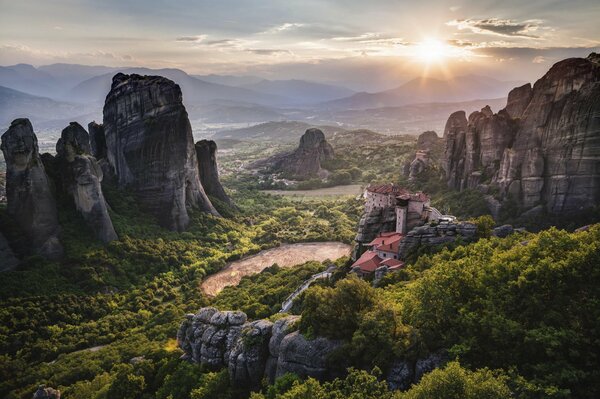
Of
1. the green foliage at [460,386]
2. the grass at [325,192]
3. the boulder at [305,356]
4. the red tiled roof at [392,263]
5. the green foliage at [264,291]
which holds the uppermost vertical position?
the green foliage at [460,386]

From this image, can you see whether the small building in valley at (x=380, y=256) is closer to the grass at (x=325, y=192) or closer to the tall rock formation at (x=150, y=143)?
the tall rock formation at (x=150, y=143)

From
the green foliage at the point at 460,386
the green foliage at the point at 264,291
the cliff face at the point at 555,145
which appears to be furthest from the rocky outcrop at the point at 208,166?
the green foliage at the point at 460,386

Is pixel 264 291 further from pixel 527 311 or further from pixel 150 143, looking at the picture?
pixel 150 143

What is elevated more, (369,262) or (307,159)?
(369,262)

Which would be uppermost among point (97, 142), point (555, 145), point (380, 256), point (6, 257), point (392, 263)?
point (555, 145)

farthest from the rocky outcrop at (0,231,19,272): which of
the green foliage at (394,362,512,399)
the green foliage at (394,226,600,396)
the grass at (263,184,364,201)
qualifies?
the grass at (263,184,364,201)

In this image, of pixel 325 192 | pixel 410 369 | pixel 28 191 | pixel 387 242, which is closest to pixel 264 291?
pixel 387 242

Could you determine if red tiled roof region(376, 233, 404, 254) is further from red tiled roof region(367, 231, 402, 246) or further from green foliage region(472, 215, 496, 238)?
green foliage region(472, 215, 496, 238)
